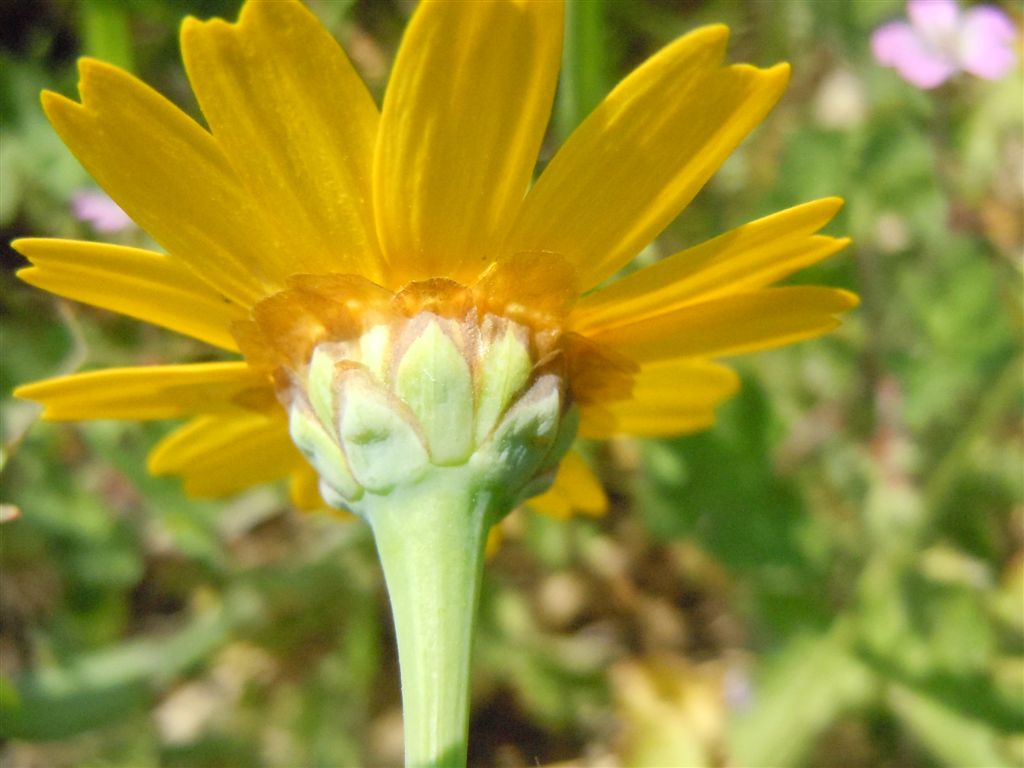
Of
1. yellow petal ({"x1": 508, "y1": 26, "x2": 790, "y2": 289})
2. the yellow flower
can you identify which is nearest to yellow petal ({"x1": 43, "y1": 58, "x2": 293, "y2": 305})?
the yellow flower

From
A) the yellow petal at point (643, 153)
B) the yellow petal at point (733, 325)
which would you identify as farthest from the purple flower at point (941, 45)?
the yellow petal at point (643, 153)

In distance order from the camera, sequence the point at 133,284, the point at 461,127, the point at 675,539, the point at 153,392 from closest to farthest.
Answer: the point at 461,127, the point at 133,284, the point at 153,392, the point at 675,539

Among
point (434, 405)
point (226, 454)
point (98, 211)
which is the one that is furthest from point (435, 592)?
point (98, 211)

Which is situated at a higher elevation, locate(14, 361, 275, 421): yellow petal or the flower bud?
locate(14, 361, 275, 421): yellow petal

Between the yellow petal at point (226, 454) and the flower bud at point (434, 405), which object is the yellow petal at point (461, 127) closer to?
the flower bud at point (434, 405)

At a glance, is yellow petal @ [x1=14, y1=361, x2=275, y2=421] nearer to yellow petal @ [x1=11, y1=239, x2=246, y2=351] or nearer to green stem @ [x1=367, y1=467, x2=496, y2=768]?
yellow petal @ [x1=11, y1=239, x2=246, y2=351]

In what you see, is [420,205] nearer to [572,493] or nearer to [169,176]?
[169,176]
